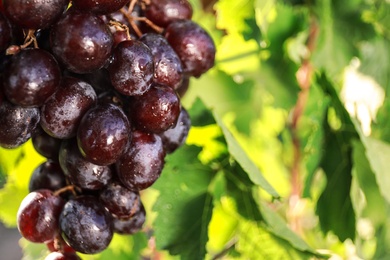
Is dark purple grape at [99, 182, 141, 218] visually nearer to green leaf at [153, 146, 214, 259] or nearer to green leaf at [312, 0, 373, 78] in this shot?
green leaf at [153, 146, 214, 259]

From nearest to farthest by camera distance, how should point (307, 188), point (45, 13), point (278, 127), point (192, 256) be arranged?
point (45, 13) → point (192, 256) → point (307, 188) → point (278, 127)

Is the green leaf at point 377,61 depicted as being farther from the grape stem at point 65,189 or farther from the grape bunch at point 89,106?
the grape stem at point 65,189

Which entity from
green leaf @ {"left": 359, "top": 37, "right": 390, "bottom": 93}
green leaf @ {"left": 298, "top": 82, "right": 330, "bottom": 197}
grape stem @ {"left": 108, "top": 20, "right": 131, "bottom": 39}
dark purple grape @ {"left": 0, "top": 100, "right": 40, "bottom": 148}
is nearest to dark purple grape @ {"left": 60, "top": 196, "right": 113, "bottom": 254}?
dark purple grape @ {"left": 0, "top": 100, "right": 40, "bottom": 148}

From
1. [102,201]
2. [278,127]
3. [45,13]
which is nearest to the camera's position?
[45,13]

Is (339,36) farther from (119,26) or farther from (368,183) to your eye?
(119,26)

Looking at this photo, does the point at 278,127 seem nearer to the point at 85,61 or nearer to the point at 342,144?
the point at 342,144

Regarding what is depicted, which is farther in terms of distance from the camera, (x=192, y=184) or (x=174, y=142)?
(x=192, y=184)

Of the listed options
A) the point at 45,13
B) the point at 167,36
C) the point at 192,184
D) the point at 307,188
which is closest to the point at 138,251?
the point at 192,184

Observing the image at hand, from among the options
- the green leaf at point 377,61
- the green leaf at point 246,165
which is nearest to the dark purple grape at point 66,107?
the green leaf at point 246,165
